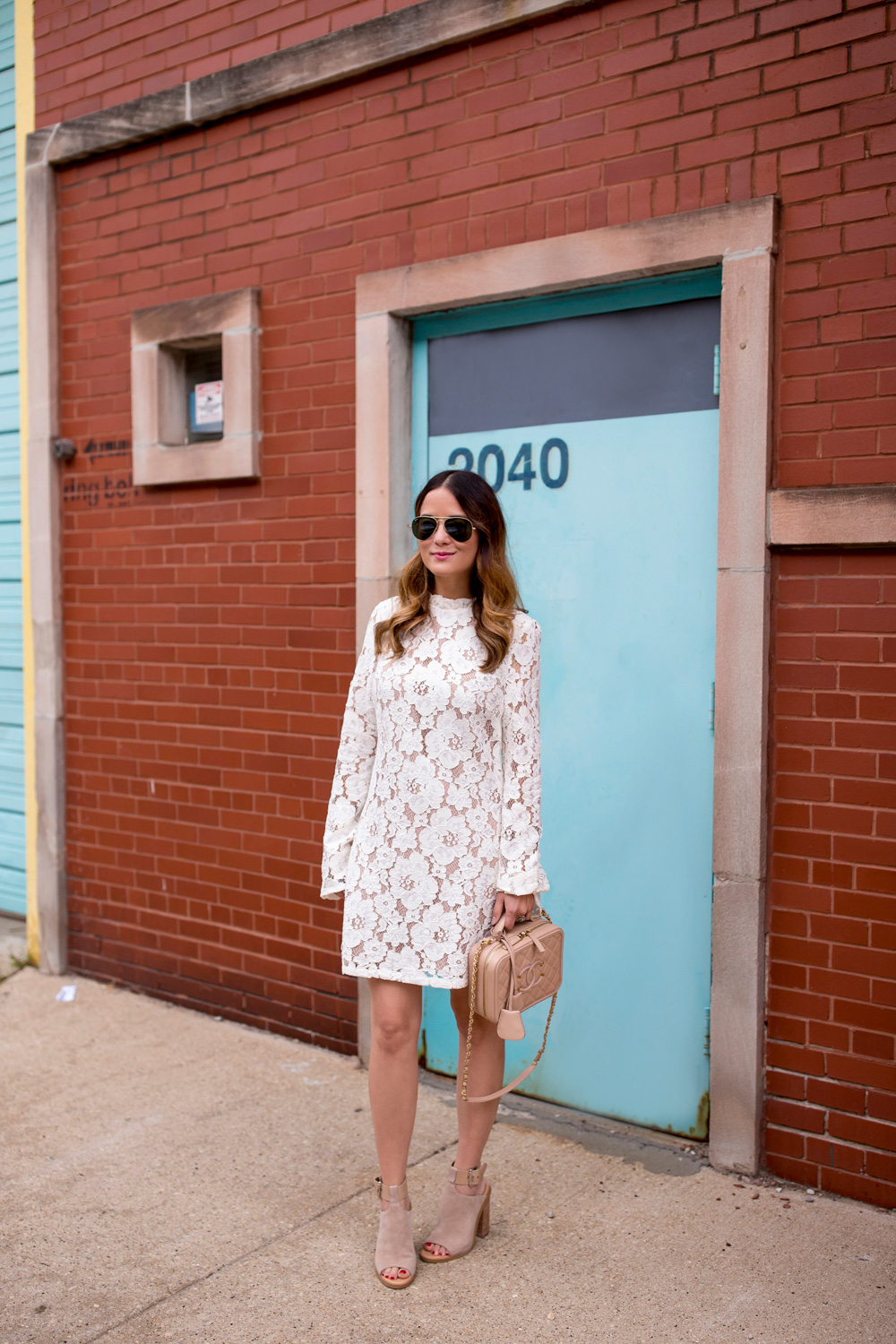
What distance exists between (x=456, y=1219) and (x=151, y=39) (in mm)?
4635

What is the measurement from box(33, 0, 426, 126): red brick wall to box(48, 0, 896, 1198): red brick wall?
0.86 feet

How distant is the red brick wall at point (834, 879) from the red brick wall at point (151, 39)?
2.62m

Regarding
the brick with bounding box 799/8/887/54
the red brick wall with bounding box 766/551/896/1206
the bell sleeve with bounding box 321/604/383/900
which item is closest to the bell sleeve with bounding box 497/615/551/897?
the bell sleeve with bounding box 321/604/383/900

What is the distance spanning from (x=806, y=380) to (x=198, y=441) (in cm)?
271

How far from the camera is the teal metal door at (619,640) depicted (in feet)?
12.0

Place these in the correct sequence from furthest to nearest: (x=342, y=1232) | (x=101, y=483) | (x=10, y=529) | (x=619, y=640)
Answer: (x=10, y=529)
(x=101, y=483)
(x=619, y=640)
(x=342, y=1232)

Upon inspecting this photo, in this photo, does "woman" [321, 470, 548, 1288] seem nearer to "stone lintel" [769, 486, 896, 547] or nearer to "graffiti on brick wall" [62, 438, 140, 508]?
"stone lintel" [769, 486, 896, 547]

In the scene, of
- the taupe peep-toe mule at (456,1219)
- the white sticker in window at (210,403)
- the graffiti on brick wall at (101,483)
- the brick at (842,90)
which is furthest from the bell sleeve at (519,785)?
the graffiti on brick wall at (101,483)

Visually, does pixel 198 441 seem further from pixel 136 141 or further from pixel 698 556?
pixel 698 556

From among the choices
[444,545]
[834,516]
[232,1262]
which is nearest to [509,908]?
[444,545]

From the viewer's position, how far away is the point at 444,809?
9.63ft

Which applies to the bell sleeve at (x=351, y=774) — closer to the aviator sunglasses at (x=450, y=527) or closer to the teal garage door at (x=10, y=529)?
the aviator sunglasses at (x=450, y=527)

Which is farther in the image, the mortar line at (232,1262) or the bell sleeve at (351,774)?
the bell sleeve at (351,774)

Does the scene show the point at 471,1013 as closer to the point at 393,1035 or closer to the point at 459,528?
the point at 393,1035
